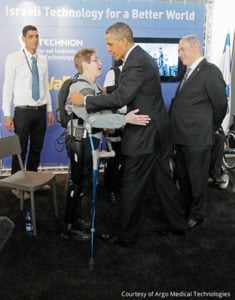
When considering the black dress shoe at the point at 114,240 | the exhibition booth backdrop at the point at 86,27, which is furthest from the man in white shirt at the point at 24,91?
the black dress shoe at the point at 114,240

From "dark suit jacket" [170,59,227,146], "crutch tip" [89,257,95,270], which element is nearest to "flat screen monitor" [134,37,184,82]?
"dark suit jacket" [170,59,227,146]

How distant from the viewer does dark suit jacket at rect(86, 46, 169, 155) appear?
2.58 meters

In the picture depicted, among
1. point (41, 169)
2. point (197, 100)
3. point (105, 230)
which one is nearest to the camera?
point (197, 100)

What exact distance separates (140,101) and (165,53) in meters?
2.16

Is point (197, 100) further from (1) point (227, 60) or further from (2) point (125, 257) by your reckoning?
(1) point (227, 60)

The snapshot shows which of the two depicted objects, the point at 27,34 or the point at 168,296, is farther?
the point at 27,34

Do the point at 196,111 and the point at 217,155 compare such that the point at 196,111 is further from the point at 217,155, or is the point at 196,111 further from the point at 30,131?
the point at 30,131

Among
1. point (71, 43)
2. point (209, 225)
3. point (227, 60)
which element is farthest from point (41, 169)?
point (227, 60)

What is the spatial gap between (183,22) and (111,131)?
198 centimetres

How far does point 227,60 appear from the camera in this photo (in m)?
5.00

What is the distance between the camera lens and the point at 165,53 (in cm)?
466

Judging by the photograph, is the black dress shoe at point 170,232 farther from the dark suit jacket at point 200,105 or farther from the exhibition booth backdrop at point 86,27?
the exhibition booth backdrop at point 86,27

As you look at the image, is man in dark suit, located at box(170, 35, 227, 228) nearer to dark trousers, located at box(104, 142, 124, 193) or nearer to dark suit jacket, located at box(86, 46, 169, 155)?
dark suit jacket, located at box(86, 46, 169, 155)

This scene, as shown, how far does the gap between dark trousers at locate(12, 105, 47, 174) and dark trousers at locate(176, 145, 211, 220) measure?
1.56m
